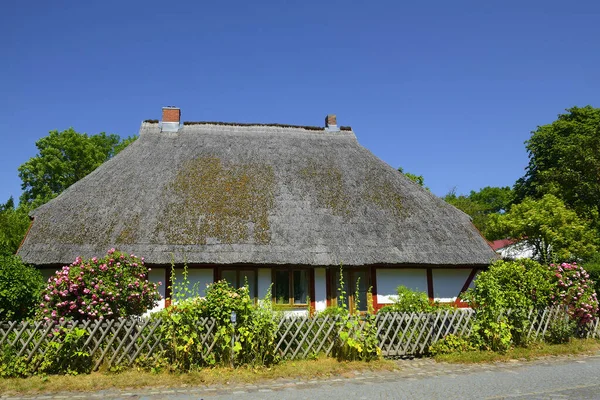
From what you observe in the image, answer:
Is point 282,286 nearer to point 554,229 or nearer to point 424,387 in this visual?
point 424,387

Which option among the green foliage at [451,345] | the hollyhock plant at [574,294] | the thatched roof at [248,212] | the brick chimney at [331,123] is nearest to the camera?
the green foliage at [451,345]

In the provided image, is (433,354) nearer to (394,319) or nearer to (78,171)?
(394,319)

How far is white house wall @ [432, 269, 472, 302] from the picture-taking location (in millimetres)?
16781

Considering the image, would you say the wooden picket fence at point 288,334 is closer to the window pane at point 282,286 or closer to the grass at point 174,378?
the grass at point 174,378

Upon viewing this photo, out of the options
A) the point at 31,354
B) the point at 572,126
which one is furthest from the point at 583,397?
the point at 572,126

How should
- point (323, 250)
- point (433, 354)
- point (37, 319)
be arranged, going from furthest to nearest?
1. point (323, 250)
2. point (433, 354)
3. point (37, 319)

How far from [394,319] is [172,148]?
12918 mm

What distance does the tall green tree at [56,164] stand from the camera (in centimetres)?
4088

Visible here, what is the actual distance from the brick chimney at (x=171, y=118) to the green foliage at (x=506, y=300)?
50.4ft

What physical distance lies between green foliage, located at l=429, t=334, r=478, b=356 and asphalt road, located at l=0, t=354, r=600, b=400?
1.05 metres

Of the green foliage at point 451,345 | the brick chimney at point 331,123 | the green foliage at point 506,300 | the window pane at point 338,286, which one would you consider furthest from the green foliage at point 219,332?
the brick chimney at point 331,123

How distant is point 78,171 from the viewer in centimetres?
4184

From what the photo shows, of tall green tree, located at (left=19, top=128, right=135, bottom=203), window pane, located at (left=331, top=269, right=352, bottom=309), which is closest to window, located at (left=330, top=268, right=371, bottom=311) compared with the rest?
window pane, located at (left=331, top=269, right=352, bottom=309)

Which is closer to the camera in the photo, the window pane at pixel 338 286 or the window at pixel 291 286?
the window at pixel 291 286
